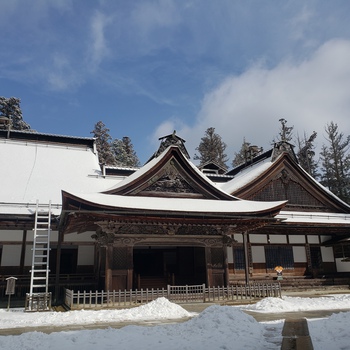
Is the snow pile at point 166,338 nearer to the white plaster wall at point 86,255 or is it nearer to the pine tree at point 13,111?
the white plaster wall at point 86,255

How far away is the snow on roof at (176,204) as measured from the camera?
50.2 ft

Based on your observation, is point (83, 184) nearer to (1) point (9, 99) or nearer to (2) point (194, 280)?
(2) point (194, 280)

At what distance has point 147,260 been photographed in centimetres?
2447

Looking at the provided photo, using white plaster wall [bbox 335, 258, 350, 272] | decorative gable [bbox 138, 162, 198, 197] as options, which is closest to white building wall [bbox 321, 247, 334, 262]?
white plaster wall [bbox 335, 258, 350, 272]

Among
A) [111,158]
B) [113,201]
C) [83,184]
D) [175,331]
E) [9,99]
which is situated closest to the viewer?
[175,331]

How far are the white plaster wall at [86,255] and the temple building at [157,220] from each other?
0.05 metres

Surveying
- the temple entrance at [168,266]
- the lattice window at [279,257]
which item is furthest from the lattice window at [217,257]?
the lattice window at [279,257]

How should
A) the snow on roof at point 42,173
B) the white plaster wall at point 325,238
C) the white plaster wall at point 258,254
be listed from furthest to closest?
the white plaster wall at point 325,238 < the white plaster wall at point 258,254 < the snow on roof at point 42,173

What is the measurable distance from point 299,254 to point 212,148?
40.4 metres

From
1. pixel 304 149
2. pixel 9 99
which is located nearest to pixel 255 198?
pixel 304 149

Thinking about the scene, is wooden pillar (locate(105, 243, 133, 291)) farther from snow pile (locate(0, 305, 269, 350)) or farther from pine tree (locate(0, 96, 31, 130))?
pine tree (locate(0, 96, 31, 130))

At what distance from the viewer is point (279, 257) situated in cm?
2327

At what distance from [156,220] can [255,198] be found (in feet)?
36.9

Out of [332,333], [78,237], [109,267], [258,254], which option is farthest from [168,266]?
[332,333]
